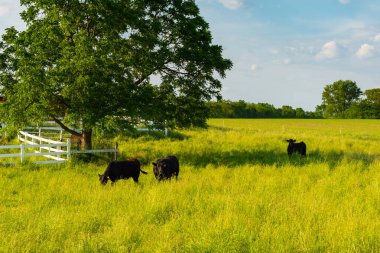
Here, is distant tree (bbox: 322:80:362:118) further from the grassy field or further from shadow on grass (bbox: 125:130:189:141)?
the grassy field

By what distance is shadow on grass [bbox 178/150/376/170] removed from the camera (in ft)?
53.8

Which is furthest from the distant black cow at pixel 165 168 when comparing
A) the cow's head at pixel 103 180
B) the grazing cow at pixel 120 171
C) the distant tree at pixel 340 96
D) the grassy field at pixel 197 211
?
the distant tree at pixel 340 96

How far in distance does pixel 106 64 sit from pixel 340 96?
113 m

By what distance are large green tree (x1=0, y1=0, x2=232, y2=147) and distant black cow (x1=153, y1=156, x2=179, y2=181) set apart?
385cm

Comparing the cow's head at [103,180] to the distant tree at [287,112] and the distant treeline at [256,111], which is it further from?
the distant tree at [287,112]

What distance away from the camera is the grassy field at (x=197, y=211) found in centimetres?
608

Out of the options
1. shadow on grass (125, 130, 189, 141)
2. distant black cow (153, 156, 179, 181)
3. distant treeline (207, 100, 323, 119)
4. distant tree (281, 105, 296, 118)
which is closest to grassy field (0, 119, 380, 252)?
distant black cow (153, 156, 179, 181)

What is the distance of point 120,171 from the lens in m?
11.8

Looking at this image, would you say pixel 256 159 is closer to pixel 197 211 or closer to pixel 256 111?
pixel 197 211

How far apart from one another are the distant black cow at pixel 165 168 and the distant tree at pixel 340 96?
112m

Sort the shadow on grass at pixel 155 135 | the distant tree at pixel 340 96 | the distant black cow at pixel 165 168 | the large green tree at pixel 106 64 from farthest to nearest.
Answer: the distant tree at pixel 340 96, the shadow on grass at pixel 155 135, the large green tree at pixel 106 64, the distant black cow at pixel 165 168

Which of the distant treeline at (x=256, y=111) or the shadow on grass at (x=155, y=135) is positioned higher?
the distant treeline at (x=256, y=111)

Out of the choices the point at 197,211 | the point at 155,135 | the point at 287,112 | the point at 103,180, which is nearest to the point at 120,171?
the point at 103,180

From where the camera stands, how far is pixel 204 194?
389 inches
